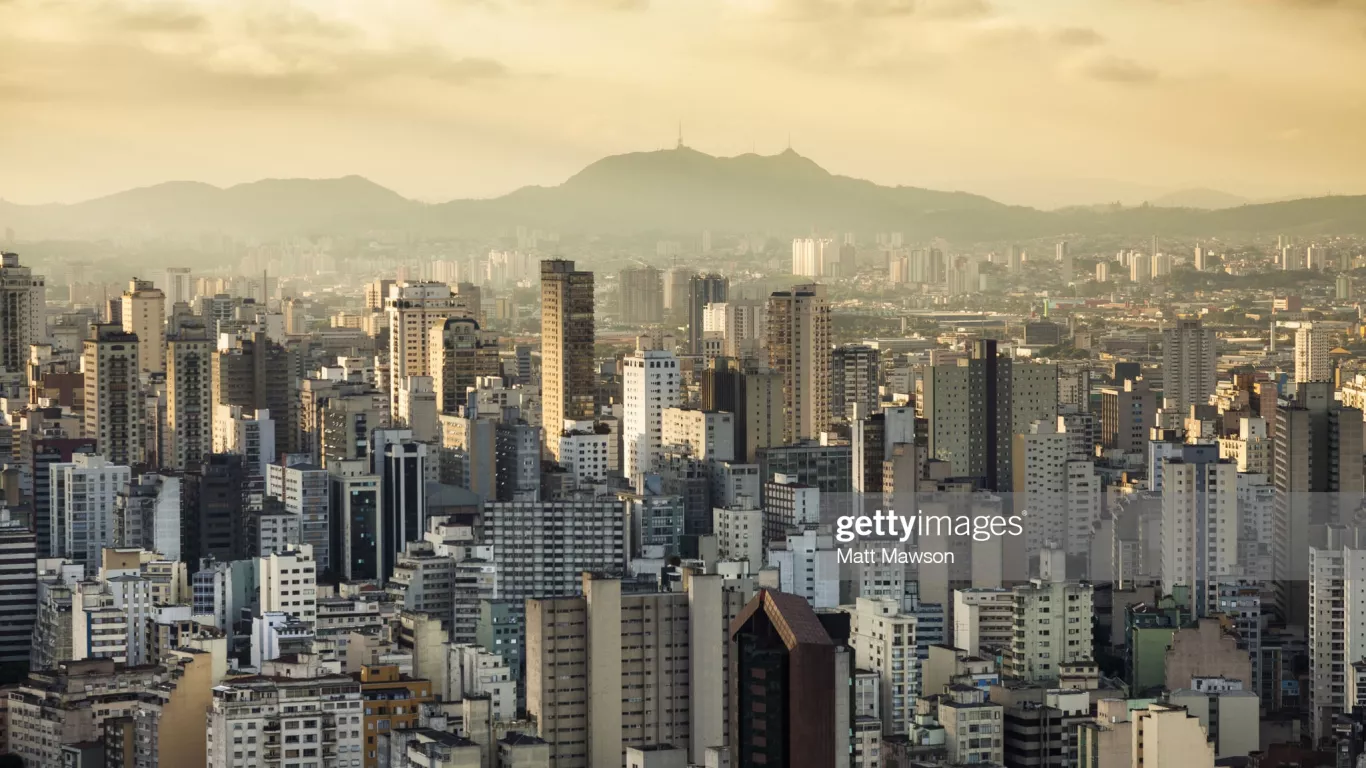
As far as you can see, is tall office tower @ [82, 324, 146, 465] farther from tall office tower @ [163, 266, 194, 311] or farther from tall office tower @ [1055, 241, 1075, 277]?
tall office tower @ [1055, 241, 1075, 277]

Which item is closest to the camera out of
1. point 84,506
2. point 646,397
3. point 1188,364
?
point 84,506

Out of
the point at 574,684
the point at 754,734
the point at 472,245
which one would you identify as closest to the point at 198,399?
the point at 472,245

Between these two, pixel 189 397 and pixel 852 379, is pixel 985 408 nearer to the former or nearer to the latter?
pixel 852 379

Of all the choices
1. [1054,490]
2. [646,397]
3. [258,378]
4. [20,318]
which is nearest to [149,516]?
[646,397]

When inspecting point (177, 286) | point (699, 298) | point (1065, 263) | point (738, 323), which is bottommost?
point (738, 323)

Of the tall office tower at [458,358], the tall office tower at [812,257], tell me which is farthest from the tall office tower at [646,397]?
the tall office tower at [458,358]

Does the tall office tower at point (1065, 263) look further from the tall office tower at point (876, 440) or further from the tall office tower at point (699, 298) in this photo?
the tall office tower at point (699, 298)
